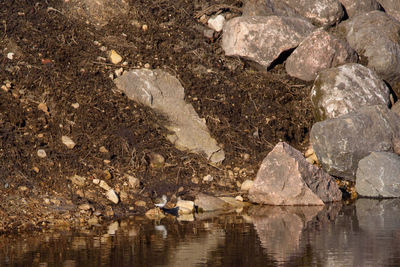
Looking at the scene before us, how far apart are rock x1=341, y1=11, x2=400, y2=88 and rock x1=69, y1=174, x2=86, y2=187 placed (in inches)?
261

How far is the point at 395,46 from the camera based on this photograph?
13.2 m

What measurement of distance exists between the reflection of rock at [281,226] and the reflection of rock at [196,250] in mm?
540

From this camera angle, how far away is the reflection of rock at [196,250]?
6656 millimetres

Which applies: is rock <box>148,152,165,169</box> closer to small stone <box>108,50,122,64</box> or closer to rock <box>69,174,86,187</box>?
rock <box>69,174,86,187</box>

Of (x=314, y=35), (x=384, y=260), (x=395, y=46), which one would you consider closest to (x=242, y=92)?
(x=314, y=35)

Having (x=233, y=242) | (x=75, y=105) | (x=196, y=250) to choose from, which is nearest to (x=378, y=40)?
(x=75, y=105)

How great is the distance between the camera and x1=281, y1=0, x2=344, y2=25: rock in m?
14.1

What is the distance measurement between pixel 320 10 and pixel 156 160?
5.97 meters

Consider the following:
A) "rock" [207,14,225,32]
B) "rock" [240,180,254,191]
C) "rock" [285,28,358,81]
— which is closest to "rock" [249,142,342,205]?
"rock" [240,180,254,191]

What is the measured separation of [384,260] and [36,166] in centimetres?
509

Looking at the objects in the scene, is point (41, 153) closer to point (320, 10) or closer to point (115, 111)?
point (115, 111)

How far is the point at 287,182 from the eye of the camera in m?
9.52

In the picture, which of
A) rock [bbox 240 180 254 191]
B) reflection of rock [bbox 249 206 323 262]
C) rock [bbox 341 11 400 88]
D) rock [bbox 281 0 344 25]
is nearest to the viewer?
reflection of rock [bbox 249 206 323 262]

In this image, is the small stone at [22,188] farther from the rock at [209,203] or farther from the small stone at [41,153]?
the rock at [209,203]
